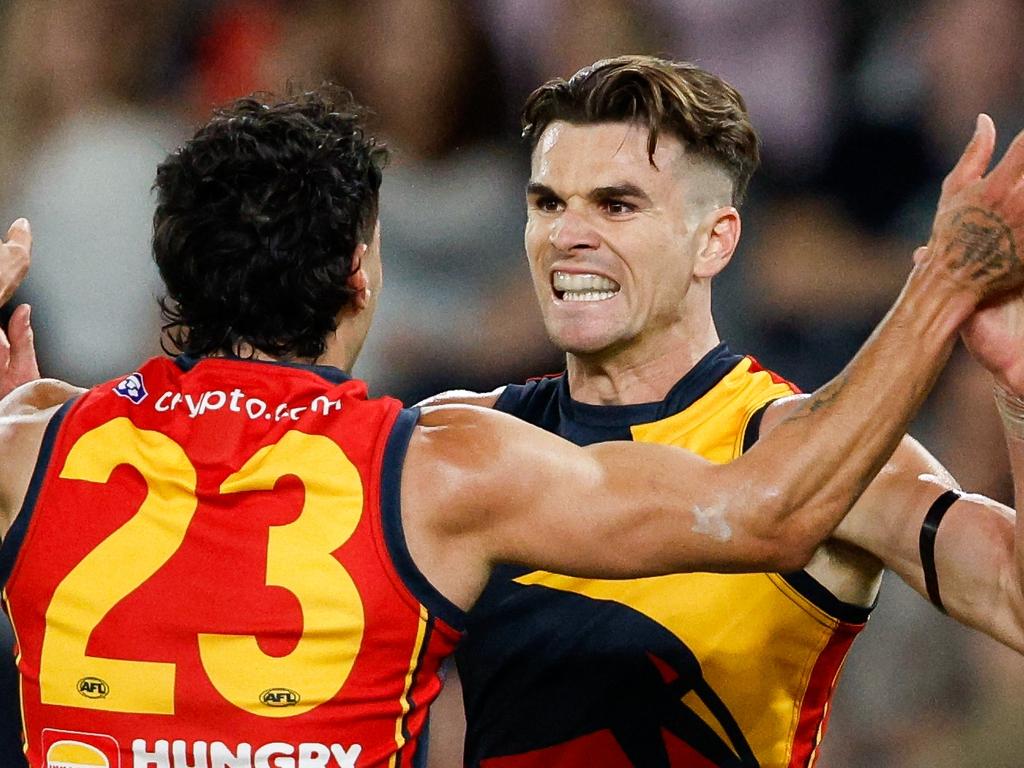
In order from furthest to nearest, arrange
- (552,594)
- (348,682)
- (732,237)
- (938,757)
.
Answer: (938,757), (732,237), (552,594), (348,682)

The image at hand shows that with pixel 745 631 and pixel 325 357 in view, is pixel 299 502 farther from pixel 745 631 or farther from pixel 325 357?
pixel 745 631

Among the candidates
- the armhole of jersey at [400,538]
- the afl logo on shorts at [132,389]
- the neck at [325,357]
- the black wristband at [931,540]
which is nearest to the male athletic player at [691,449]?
the black wristband at [931,540]

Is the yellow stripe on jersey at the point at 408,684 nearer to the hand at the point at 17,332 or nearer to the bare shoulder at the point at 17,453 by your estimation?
the bare shoulder at the point at 17,453

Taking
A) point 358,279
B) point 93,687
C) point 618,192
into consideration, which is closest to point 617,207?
point 618,192

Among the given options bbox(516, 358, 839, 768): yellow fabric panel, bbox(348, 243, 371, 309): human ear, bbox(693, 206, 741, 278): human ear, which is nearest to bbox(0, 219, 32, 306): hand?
bbox(348, 243, 371, 309): human ear

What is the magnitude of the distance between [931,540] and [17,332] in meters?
1.98

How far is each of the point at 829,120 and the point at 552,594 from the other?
3228mm

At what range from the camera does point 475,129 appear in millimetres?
5965

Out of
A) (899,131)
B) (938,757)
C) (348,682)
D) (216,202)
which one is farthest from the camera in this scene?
(899,131)

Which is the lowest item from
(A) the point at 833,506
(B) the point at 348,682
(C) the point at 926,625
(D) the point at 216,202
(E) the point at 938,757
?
(E) the point at 938,757

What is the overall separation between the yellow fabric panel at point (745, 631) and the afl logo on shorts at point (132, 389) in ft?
3.36

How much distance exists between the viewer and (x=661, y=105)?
333 centimetres

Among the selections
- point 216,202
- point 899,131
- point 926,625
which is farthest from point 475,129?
point 216,202

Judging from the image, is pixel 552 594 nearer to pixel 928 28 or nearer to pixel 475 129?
pixel 475 129
